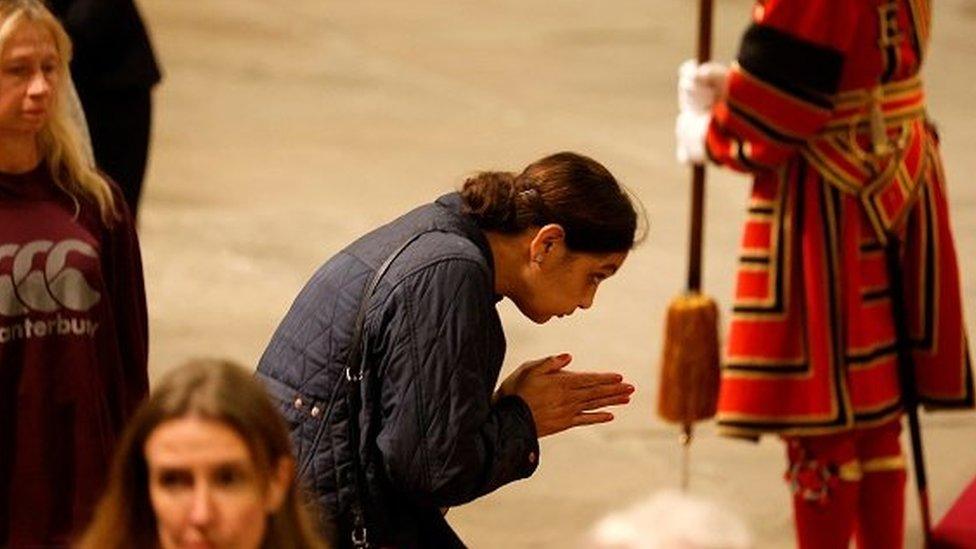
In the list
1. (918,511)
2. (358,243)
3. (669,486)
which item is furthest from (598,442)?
(358,243)

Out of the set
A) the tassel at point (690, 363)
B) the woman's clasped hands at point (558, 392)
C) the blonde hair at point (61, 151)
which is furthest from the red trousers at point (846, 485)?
the blonde hair at point (61, 151)

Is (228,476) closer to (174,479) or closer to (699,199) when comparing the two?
(174,479)

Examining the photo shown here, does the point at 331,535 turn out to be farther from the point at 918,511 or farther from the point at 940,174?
the point at 918,511

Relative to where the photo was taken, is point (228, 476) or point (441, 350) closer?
point (228, 476)

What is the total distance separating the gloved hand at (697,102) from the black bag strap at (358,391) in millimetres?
2040

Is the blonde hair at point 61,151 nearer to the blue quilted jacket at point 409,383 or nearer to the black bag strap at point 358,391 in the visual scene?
the blue quilted jacket at point 409,383

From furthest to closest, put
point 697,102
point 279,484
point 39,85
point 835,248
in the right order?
point 697,102
point 835,248
point 39,85
point 279,484

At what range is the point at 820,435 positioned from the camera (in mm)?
6312

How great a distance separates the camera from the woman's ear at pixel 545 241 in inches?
177

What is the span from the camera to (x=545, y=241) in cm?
452

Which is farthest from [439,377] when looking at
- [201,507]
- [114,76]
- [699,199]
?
[114,76]

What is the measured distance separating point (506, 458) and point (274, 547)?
1.19 m

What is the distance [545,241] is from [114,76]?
3079mm

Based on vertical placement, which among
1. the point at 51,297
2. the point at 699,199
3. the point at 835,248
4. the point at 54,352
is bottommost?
the point at 699,199
